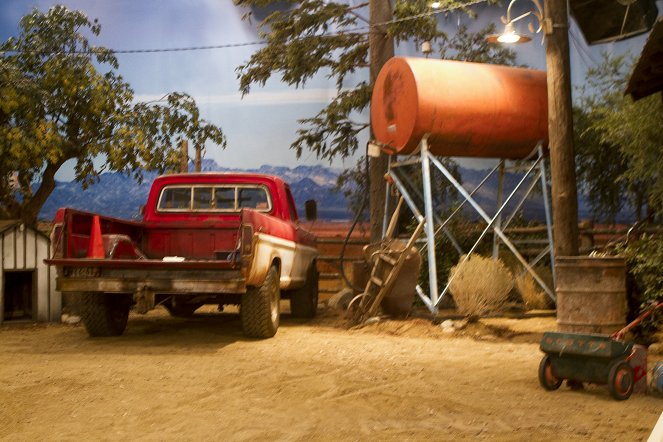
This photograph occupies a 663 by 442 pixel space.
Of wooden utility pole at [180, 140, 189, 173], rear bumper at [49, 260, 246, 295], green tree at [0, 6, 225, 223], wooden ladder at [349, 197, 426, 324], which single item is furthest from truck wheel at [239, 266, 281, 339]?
wooden utility pole at [180, 140, 189, 173]

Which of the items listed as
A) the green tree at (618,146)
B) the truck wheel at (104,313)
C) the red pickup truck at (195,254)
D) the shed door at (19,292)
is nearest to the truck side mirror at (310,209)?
the red pickup truck at (195,254)

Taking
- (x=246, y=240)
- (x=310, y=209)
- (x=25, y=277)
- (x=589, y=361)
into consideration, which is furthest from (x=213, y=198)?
(x=589, y=361)

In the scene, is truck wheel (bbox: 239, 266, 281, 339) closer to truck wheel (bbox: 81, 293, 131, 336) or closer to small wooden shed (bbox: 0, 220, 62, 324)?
truck wheel (bbox: 81, 293, 131, 336)

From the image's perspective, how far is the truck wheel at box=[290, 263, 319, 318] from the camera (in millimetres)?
11578

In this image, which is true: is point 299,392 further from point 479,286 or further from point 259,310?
point 479,286

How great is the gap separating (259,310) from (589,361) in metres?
3.86

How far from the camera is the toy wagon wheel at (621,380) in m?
5.54

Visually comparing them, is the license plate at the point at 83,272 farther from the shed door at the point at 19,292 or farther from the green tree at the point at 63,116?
the green tree at the point at 63,116

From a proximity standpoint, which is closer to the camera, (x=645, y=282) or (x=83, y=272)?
(x=645, y=282)

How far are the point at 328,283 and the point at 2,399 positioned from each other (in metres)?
12.6

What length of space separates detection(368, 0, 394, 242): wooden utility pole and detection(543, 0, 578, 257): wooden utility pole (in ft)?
14.9

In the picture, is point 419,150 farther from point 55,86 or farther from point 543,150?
point 55,86

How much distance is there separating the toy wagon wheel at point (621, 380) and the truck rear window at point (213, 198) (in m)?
5.59

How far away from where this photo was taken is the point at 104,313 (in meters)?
8.95
